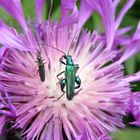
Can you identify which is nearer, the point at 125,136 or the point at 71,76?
the point at 125,136

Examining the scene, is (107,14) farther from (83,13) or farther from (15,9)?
(15,9)

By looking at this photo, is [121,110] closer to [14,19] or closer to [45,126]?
[45,126]

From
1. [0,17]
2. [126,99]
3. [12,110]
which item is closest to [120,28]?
[126,99]

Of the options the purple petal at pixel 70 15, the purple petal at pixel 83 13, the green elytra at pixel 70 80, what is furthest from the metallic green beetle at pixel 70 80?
the purple petal at pixel 83 13

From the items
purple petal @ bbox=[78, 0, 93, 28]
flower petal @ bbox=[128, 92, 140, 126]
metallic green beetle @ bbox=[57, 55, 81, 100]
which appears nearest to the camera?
metallic green beetle @ bbox=[57, 55, 81, 100]

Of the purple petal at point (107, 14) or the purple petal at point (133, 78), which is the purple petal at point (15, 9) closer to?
the purple petal at point (107, 14)

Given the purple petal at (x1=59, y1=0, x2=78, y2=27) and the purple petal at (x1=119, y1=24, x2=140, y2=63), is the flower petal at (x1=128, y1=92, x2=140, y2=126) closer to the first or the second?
the purple petal at (x1=119, y1=24, x2=140, y2=63)

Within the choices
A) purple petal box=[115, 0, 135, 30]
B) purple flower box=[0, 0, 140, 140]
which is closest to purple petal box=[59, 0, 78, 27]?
purple flower box=[0, 0, 140, 140]
